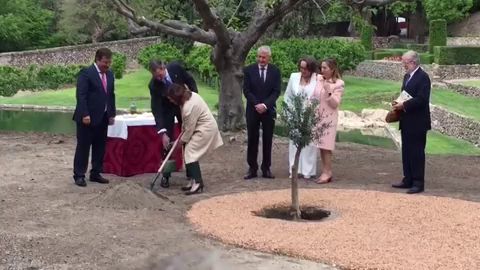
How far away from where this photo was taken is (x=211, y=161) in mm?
12227

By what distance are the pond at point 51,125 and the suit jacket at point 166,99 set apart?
25.3 ft

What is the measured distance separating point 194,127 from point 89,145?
1589 millimetres

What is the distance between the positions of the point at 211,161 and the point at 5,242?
18.8 feet

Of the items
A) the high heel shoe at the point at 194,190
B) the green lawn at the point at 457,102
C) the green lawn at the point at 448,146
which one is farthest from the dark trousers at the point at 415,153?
the green lawn at the point at 457,102

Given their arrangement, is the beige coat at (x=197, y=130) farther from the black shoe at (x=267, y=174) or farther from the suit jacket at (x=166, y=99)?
the black shoe at (x=267, y=174)

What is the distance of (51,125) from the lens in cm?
2372

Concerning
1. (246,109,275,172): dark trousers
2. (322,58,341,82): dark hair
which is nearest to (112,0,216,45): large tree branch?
(246,109,275,172): dark trousers

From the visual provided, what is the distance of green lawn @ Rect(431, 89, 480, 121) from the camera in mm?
21722

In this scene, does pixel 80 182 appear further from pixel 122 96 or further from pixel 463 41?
pixel 463 41

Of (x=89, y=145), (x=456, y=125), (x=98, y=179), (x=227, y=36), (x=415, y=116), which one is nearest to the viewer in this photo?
(x=415, y=116)

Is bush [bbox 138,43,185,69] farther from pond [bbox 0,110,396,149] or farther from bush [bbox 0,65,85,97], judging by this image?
pond [bbox 0,110,396,149]

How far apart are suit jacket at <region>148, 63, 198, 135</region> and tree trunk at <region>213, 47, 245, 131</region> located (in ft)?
13.9

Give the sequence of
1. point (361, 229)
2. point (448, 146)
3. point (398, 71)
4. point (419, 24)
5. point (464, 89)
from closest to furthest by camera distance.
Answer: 1. point (361, 229)
2. point (448, 146)
3. point (464, 89)
4. point (398, 71)
5. point (419, 24)

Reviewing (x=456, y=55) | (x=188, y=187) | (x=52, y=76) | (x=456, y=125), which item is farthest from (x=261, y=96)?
(x=52, y=76)
